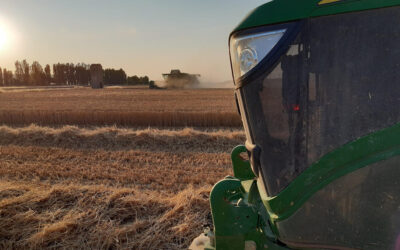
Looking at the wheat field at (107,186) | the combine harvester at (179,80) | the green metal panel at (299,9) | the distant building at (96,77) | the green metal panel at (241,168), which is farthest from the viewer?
the distant building at (96,77)

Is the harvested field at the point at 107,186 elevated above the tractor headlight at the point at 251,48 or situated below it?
below

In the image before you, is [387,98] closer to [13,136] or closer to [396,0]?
[396,0]

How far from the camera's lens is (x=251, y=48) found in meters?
1.56

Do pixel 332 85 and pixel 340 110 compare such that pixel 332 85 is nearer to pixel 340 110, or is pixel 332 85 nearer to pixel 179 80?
pixel 340 110

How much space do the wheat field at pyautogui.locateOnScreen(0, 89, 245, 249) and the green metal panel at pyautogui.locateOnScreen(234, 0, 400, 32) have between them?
243 centimetres

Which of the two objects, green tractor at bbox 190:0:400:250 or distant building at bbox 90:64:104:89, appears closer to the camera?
green tractor at bbox 190:0:400:250

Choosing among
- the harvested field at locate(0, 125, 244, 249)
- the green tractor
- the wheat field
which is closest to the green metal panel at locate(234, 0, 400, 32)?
the green tractor

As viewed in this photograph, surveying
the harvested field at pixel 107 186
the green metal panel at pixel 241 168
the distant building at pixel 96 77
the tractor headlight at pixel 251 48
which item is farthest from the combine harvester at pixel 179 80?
the tractor headlight at pixel 251 48

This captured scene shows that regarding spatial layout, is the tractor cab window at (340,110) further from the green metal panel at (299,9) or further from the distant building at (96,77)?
the distant building at (96,77)

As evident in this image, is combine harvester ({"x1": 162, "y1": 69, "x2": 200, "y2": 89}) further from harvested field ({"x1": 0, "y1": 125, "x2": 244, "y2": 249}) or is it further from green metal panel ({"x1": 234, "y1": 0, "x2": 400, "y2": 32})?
green metal panel ({"x1": 234, "y1": 0, "x2": 400, "y2": 32})

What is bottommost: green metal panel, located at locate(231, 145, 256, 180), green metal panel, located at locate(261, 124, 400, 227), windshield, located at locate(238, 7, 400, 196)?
green metal panel, located at locate(231, 145, 256, 180)

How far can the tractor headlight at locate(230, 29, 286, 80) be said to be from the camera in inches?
59.5

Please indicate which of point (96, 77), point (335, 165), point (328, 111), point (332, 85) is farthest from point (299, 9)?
point (96, 77)

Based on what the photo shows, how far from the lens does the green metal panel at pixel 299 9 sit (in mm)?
1398
